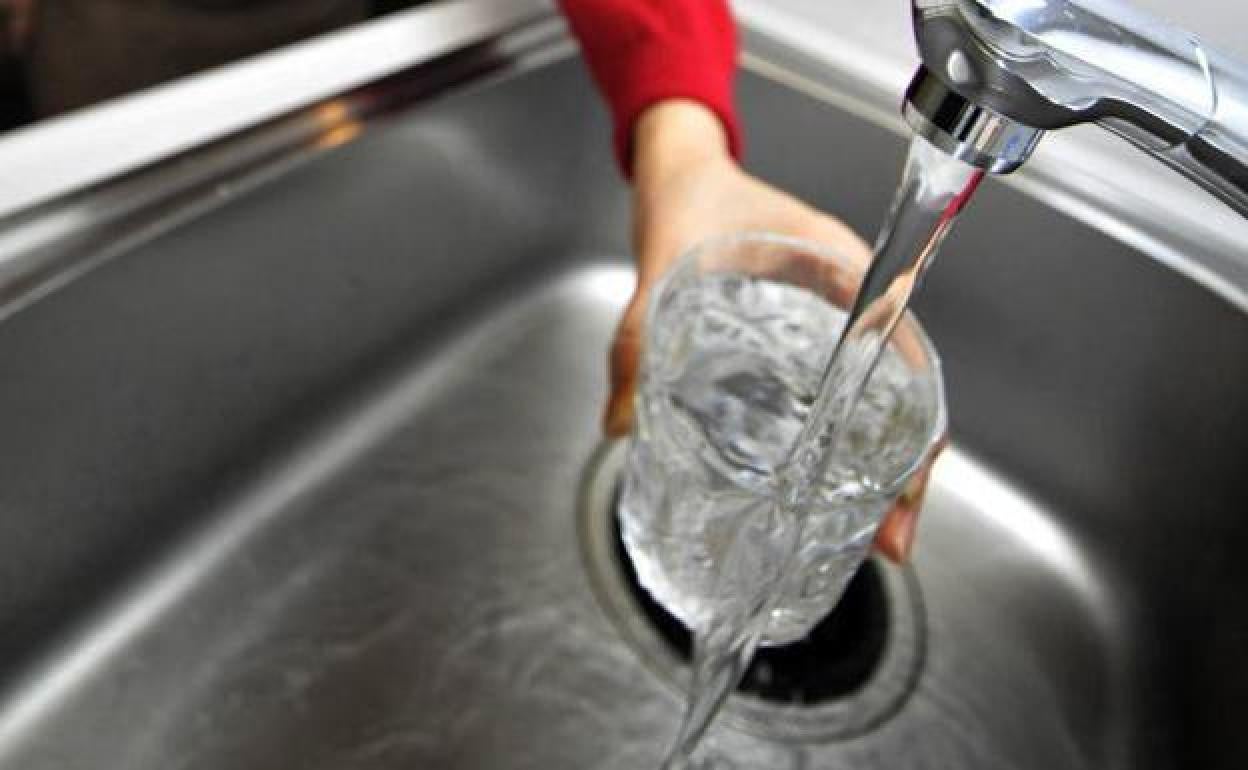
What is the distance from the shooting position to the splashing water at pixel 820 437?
0.26 metres

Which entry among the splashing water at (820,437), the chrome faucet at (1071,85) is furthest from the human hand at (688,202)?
the chrome faucet at (1071,85)

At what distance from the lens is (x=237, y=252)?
447 mm

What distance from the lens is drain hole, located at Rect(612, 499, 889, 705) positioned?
47cm

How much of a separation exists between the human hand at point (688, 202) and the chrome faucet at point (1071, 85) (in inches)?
10.1

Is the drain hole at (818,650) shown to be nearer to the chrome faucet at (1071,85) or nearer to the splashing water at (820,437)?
the splashing water at (820,437)

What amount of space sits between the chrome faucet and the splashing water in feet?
0.05

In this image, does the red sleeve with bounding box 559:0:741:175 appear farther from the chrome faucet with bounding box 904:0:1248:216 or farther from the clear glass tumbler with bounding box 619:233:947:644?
the chrome faucet with bounding box 904:0:1248:216

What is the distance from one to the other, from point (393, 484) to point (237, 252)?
0.14m

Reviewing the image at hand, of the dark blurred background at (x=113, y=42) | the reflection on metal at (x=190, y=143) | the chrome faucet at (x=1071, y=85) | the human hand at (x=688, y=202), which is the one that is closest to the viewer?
the chrome faucet at (x=1071, y=85)

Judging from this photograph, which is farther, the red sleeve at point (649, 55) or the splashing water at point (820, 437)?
the red sleeve at point (649, 55)

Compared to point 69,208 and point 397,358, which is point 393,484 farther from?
point 69,208

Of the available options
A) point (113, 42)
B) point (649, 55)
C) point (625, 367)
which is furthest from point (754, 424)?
point (113, 42)

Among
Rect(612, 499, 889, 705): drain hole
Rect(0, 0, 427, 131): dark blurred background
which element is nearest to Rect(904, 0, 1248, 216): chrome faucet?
Rect(612, 499, 889, 705): drain hole

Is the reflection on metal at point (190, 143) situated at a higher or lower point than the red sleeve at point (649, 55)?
lower
